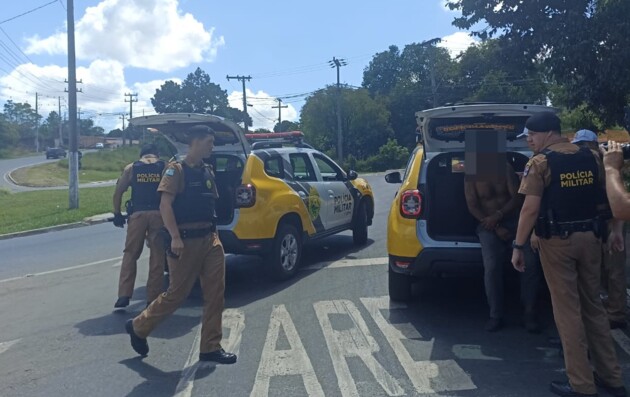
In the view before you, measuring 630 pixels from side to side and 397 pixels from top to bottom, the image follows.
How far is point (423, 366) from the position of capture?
4973mm

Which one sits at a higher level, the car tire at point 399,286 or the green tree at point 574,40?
the green tree at point 574,40

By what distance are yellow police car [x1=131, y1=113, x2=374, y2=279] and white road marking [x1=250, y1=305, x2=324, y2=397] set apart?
1.65m

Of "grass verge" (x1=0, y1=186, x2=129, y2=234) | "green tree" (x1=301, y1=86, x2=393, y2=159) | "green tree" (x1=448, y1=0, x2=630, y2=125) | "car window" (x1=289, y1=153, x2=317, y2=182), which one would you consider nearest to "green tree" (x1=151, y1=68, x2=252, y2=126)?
"green tree" (x1=301, y1=86, x2=393, y2=159)

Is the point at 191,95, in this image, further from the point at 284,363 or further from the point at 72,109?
the point at 284,363

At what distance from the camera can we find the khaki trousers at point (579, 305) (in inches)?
167

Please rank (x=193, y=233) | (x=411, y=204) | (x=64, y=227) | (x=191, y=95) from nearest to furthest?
(x=193, y=233), (x=411, y=204), (x=64, y=227), (x=191, y=95)

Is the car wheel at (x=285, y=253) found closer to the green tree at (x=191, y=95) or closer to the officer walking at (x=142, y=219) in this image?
the officer walking at (x=142, y=219)

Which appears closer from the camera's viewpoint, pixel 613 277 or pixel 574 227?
pixel 574 227

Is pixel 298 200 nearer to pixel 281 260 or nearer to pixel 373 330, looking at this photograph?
pixel 281 260

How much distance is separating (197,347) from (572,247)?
3.19 meters

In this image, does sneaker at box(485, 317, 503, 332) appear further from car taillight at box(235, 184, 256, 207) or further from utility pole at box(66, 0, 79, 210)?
utility pole at box(66, 0, 79, 210)

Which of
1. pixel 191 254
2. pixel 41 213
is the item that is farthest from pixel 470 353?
pixel 41 213

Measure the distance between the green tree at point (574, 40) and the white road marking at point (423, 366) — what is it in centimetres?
671

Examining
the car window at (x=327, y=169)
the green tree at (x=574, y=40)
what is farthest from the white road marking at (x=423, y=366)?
the green tree at (x=574, y=40)
